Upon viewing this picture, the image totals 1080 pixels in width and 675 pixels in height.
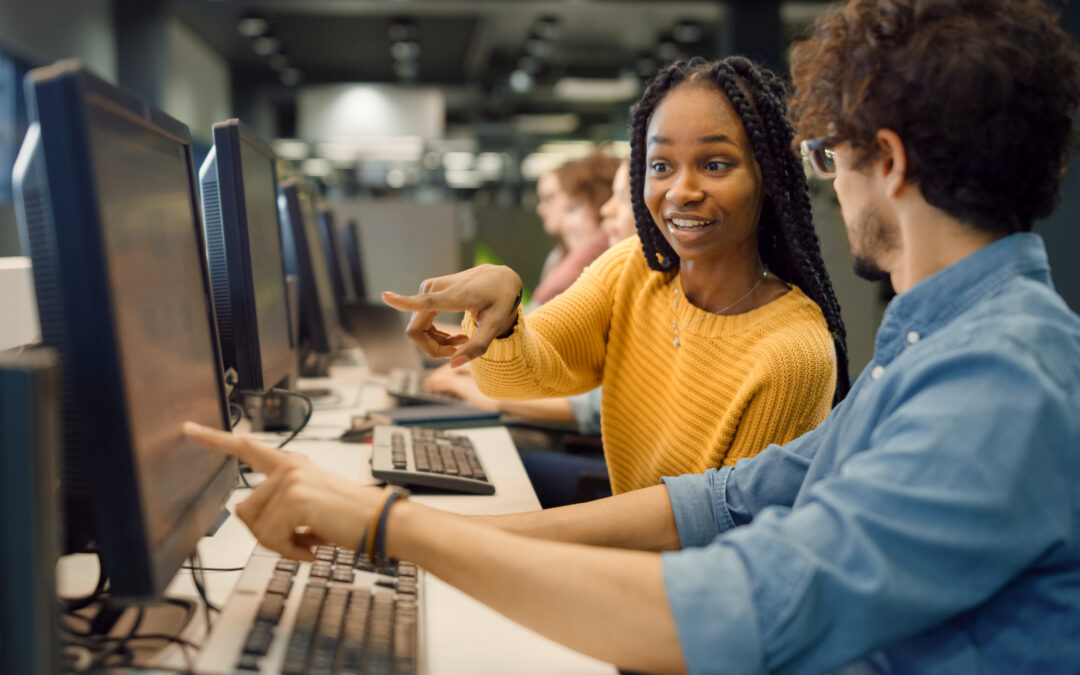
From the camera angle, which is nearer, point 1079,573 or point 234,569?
point 1079,573

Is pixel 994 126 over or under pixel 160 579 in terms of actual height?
over

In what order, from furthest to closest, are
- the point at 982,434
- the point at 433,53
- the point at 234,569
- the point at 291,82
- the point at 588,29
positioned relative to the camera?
the point at 291,82 → the point at 433,53 → the point at 588,29 → the point at 234,569 → the point at 982,434

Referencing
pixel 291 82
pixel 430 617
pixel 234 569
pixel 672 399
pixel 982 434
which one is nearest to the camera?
pixel 982 434

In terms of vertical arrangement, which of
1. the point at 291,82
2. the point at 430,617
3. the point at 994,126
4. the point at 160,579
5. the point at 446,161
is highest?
the point at 291,82

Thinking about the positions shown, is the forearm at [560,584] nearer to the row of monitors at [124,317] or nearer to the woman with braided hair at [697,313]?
the row of monitors at [124,317]

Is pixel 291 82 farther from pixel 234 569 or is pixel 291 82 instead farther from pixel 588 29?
pixel 234 569

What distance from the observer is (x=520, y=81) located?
35.4 ft

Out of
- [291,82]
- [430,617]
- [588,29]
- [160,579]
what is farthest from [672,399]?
[291,82]

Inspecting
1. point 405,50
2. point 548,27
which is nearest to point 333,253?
point 548,27

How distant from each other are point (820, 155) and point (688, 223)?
1.40 ft

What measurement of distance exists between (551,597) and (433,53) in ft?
31.9

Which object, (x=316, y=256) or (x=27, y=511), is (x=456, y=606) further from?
(x=316, y=256)

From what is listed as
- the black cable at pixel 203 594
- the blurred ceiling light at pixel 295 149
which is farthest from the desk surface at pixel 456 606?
the blurred ceiling light at pixel 295 149

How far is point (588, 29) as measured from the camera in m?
8.86
